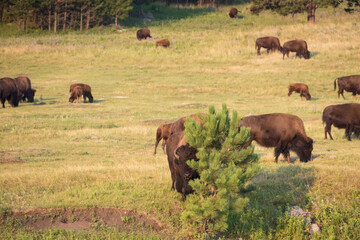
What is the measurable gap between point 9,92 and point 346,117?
58.0 ft

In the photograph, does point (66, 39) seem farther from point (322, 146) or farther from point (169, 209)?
point (169, 209)

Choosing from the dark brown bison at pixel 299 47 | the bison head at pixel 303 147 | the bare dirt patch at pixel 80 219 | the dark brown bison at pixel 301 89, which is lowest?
the bare dirt patch at pixel 80 219

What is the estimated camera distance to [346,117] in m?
16.7

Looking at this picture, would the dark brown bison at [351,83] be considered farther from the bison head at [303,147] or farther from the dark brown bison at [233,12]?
the dark brown bison at [233,12]

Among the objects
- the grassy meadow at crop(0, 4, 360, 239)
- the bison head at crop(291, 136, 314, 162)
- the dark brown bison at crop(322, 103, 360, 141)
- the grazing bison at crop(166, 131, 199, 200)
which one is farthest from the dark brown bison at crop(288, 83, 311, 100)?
the grazing bison at crop(166, 131, 199, 200)

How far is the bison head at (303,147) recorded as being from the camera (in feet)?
41.2

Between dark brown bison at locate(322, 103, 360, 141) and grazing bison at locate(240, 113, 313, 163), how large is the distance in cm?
478

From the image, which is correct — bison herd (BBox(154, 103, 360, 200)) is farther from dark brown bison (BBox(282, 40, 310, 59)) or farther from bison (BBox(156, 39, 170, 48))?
A: bison (BBox(156, 39, 170, 48))

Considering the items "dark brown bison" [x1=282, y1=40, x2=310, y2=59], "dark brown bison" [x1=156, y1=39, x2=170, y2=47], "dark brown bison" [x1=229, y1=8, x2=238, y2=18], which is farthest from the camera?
"dark brown bison" [x1=229, y1=8, x2=238, y2=18]

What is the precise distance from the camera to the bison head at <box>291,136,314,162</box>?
12.6 metres

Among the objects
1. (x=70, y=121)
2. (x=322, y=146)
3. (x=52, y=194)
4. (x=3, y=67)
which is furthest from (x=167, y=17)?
(x=52, y=194)

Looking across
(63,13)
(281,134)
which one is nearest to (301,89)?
(281,134)

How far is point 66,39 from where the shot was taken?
5325 cm

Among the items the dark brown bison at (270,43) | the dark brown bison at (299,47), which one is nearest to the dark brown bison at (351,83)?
the dark brown bison at (299,47)
